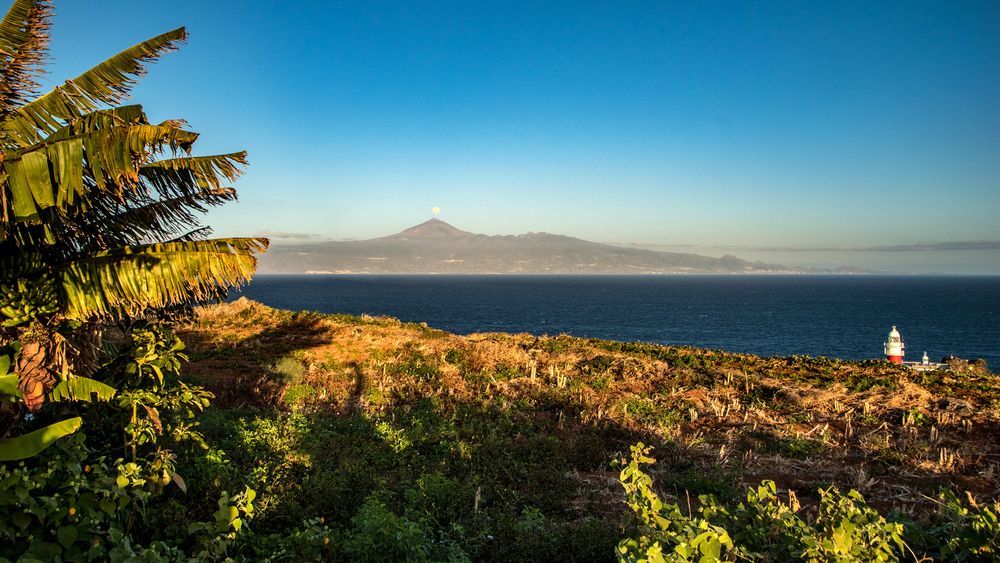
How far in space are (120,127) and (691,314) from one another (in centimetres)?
10420

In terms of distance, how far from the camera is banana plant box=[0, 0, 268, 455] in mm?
5301

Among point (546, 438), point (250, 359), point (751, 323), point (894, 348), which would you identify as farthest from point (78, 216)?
point (751, 323)

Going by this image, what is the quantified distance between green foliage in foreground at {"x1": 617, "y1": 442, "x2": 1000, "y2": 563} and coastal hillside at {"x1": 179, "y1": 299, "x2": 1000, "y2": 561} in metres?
0.29

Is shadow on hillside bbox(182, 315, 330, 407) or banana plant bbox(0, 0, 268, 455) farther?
shadow on hillside bbox(182, 315, 330, 407)

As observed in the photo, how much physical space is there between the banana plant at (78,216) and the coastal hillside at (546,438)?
2.77 meters

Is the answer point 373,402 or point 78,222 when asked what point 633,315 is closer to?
point 373,402

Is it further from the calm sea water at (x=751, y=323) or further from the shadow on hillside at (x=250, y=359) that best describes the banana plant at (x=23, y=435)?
the calm sea water at (x=751, y=323)

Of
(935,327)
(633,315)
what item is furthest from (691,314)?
(935,327)

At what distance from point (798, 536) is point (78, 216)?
8976 millimetres

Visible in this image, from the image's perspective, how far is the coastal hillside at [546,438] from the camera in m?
6.84

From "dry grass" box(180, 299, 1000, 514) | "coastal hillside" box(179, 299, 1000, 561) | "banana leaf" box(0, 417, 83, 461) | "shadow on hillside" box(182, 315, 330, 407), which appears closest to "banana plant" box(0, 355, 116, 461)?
"banana leaf" box(0, 417, 83, 461)

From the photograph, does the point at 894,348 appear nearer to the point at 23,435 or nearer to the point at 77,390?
the point at 77,390

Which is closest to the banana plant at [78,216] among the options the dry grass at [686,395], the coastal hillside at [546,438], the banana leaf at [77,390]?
the banana leaf at [77,390]

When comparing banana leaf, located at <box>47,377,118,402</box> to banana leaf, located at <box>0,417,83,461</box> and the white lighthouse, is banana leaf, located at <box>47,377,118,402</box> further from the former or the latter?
the white lighthouse
